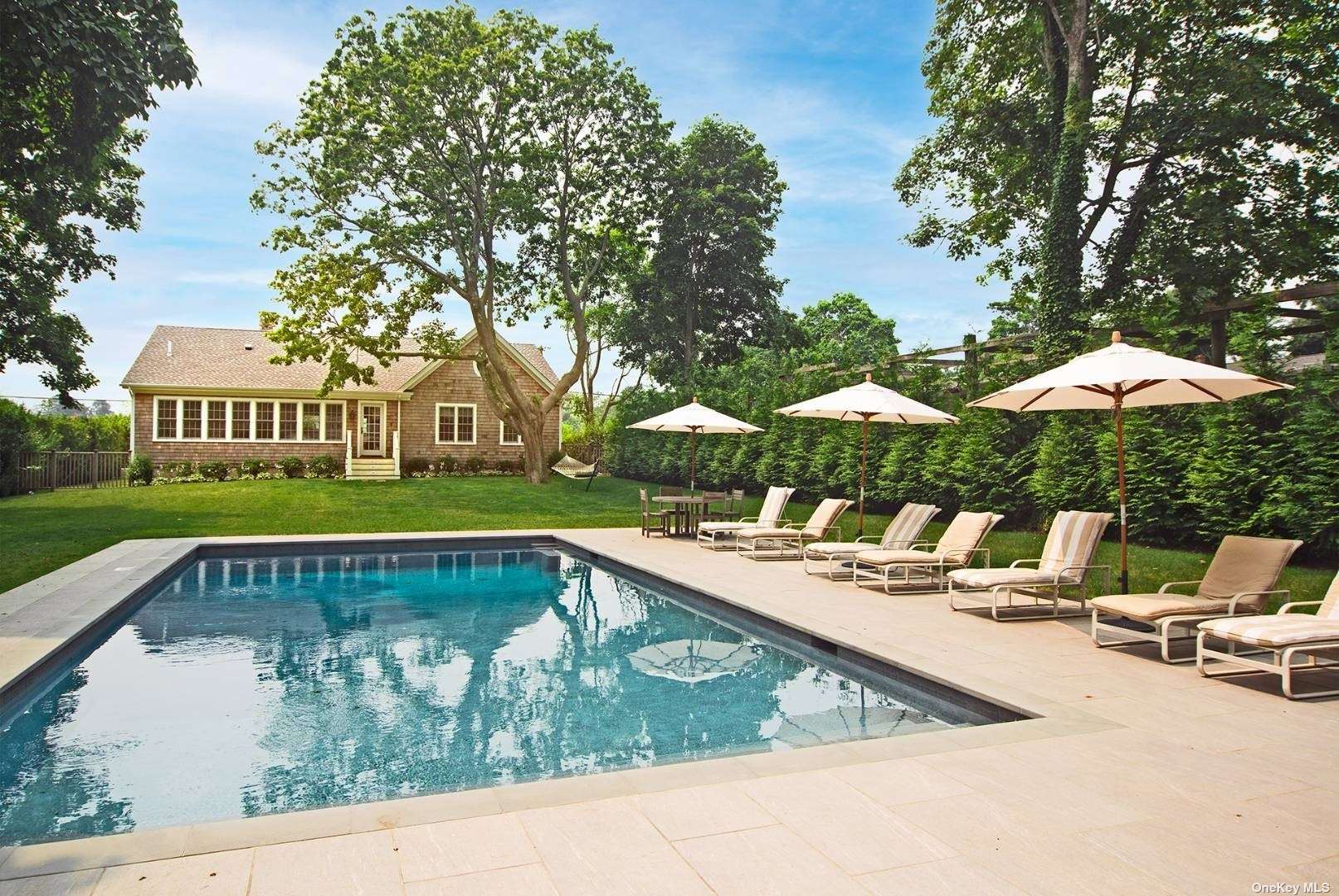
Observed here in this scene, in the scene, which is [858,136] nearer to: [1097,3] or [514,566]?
[1097,3]

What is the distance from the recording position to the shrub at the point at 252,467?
28.0 m

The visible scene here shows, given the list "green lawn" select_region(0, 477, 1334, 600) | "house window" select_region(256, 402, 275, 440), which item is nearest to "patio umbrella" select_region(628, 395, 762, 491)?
"green lawn" select_region(0, 477, 1334, 600)

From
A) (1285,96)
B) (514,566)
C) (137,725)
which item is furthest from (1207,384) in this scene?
(1285,96)

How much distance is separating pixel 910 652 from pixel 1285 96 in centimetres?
1449

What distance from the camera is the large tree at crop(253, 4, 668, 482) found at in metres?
23.7

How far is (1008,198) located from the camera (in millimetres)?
19641

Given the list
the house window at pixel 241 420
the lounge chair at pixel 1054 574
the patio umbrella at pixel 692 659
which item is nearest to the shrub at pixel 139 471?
the house window at pixel 241 420

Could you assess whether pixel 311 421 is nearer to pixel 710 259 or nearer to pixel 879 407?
pixel 710 259

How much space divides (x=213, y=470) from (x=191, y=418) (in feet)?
7.28

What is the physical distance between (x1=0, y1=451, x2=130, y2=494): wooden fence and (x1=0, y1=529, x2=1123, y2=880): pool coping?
14.6 metres

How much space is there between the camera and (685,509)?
1672 centimetres

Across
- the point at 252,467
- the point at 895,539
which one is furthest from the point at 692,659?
the point at 252,467

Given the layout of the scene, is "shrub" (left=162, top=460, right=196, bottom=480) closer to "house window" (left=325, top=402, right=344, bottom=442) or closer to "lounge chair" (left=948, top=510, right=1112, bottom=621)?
"house window" (left=325, top=402, right=344, bottom=442)

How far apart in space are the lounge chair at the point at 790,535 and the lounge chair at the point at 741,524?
190 millimetres
